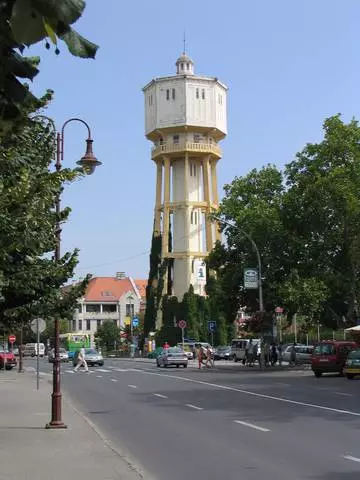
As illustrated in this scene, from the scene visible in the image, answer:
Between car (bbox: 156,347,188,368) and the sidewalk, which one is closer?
the sidewalk

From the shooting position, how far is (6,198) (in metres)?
10.6

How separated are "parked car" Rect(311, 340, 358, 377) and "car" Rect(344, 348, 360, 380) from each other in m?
2.67

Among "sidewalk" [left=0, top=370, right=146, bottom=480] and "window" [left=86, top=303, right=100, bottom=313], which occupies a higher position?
"window" [left=86, top=303, right=100, bottom=313]

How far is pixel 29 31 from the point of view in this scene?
7.00 ft

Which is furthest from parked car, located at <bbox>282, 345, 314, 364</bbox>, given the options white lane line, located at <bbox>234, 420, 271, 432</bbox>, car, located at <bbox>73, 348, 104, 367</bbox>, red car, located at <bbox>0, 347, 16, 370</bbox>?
white lane line, located at <bbox>234, 420, 271, 432</bbox>

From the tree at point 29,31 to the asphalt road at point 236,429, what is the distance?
7313mm

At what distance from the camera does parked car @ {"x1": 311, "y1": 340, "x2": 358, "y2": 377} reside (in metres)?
34.8

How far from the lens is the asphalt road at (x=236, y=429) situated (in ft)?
31.5

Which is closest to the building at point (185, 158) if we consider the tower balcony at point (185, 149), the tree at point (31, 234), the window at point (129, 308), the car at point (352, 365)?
the tower balcony at point (185, 149)

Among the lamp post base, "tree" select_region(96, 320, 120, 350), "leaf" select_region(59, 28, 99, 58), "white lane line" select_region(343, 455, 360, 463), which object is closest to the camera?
"leaf" select_region(59, 28, 99, 58)

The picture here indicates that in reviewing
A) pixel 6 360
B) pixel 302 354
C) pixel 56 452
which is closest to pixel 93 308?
pixel 6 360

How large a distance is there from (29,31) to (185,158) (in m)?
83.1

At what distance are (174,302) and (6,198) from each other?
243 feet

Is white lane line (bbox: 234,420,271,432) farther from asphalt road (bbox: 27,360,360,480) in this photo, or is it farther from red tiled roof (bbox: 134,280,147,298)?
red tiled roof (bbox: 134,280,147,298)
